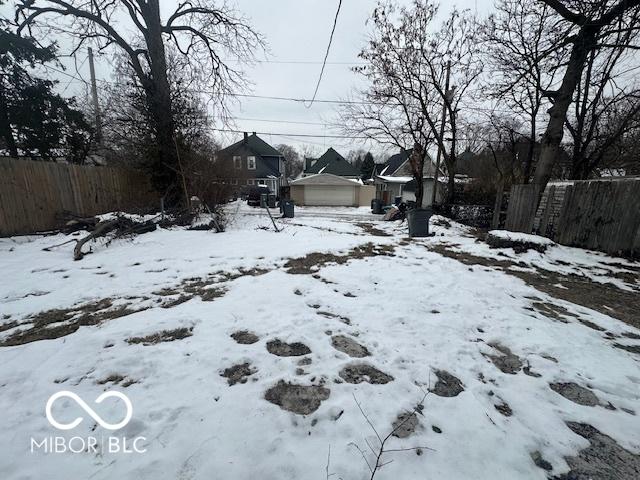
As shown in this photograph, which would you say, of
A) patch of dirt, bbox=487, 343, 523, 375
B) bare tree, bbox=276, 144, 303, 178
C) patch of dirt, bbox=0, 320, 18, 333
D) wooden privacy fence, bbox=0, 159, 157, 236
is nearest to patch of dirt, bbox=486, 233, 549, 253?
patch of dirt, bbox=487, 343, 523, 375

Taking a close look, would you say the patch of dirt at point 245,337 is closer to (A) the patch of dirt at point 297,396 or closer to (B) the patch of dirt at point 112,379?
(A) the patch of dirt at point 297,396

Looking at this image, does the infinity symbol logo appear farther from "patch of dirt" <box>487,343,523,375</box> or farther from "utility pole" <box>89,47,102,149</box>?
"utility pole" <box>89,47,102,149</box>

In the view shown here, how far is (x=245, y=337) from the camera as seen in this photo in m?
2.62

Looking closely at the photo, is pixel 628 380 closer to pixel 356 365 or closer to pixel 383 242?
pixel 356 365

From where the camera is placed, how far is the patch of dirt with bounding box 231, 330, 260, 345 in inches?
100

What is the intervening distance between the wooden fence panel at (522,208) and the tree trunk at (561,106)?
1.03 ft

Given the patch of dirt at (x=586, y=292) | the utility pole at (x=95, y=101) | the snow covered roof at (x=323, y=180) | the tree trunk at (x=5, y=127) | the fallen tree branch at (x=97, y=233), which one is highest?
the utility pole at (x=95, y=101)

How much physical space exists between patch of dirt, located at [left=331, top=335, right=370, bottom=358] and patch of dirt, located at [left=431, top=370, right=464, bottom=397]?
2.00ft

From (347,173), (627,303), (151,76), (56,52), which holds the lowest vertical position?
(627,303)

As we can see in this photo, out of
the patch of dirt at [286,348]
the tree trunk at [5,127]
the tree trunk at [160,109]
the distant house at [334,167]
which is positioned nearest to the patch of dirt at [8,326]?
the patch of dirt at [286,348]

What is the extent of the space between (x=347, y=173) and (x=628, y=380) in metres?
31.8

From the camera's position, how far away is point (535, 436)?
5.36 feet

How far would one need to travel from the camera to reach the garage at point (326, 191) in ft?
79.1

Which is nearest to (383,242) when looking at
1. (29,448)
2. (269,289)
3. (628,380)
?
(269,289)
